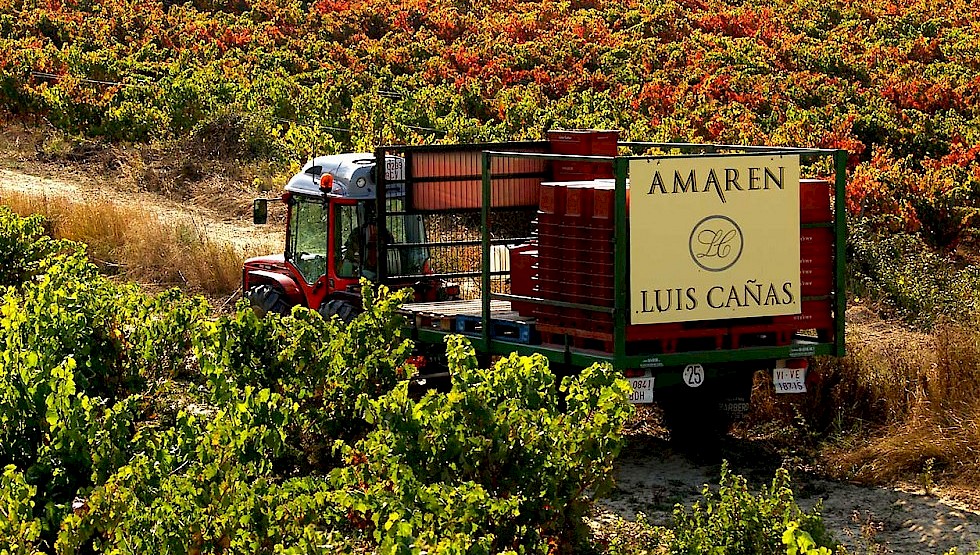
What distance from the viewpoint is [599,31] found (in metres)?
35.8

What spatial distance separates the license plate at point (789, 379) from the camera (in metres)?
8.81

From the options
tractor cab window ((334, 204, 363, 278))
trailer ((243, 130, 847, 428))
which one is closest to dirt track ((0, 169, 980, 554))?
trailer ((243, 130, 847, 428))

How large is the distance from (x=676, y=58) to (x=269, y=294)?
21570 millimetres

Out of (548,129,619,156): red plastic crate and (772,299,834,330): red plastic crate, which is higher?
(548,129,619,156): red plastic crate

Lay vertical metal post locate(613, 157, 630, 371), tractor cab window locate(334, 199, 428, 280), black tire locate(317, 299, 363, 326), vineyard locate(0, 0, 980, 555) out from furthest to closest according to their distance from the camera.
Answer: tractor cab window locate(334, 199, 428, 280), black tire locate(317, 299, 363, 326), vertical metal post locate(613, 157, 630, 371), vineyard locate(0, 0, 980, 555)

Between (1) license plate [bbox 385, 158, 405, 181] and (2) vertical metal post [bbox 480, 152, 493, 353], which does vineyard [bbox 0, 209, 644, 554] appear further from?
(1) license plate [bbox 385, 158, 405, 181]

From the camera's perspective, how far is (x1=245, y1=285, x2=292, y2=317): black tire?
36.8 ft

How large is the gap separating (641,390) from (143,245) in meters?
9.86

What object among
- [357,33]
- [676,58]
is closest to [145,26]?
[357,33]

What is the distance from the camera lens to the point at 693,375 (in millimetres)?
8594

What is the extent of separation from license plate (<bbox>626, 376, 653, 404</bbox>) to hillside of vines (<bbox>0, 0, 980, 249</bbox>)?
8672 mm

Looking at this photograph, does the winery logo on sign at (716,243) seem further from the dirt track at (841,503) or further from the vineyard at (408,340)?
the dirt track at (841,503)

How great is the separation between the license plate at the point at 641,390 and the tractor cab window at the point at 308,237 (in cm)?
338

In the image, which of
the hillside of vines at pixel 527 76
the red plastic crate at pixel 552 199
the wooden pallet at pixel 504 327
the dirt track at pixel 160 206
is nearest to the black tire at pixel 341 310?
the wooden pallet at pixel 504 327
